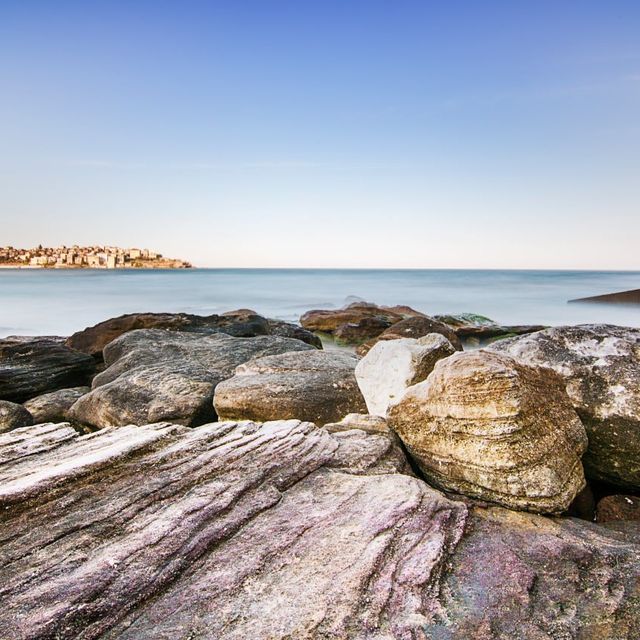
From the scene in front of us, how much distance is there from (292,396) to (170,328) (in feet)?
26.7

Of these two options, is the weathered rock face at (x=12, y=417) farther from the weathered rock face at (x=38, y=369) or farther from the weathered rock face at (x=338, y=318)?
the weathered rock face at (x=338, y=318)

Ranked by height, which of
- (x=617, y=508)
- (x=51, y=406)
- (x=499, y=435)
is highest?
(x=499, y=435)

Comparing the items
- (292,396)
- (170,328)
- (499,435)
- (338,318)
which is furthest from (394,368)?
(338,318)

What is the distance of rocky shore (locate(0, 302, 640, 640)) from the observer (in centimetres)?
223

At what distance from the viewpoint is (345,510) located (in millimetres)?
3020

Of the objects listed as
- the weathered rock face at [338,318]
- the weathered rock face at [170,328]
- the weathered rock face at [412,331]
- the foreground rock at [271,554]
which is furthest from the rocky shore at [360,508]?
the weathered rock face at [338,318]

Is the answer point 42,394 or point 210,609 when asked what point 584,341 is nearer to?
point 210,609

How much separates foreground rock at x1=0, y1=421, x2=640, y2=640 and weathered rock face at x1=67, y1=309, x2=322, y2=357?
8305 mm

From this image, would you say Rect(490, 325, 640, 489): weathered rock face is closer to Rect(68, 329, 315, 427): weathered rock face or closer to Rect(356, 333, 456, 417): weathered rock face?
Rect(356, 333, 456, 417): weathered rock face

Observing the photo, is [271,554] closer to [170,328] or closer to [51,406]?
[51,406]

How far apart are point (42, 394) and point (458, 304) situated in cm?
2825

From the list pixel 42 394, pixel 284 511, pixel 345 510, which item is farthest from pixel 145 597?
pixel 42 394

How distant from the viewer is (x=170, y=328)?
12.8m

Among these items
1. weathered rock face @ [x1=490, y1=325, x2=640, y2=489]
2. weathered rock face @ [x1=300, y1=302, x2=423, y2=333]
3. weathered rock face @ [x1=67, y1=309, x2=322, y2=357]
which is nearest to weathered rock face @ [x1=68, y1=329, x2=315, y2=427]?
weathered rock face @ [x1=67, y1=309, x2=322, y2=357]
